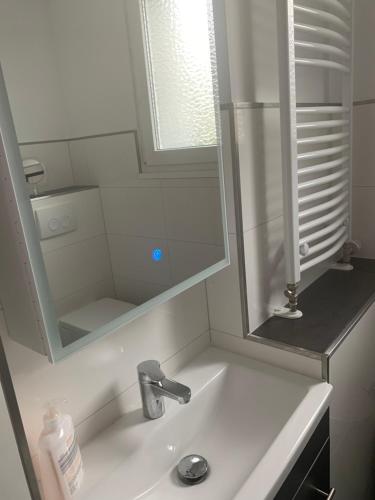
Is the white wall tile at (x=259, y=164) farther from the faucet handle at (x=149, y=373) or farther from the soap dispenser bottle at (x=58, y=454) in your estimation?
the soap dispenser bottle at (x=58, y=454)

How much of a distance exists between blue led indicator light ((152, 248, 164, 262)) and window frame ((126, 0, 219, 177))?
6.9 inches

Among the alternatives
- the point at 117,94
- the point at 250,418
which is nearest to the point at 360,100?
the point at 117,94

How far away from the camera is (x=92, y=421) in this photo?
0.99 meters

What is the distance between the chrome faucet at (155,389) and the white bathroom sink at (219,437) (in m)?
0.03

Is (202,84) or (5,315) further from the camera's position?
(202,84)

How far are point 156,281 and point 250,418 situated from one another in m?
0.47

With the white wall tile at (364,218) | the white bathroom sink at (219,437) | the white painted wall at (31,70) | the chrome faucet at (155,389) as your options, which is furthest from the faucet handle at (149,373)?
the white wall tile at (364,218)

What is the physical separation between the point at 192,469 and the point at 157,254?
0.51 m

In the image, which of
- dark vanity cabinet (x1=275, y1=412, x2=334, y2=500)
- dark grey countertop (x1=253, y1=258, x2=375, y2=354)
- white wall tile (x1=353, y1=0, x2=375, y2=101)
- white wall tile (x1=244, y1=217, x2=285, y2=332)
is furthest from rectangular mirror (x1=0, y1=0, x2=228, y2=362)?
white wall tile (x1=353, y1=0, x2=375, y2=101)

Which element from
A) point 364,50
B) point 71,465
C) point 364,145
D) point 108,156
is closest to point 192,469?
point 71,465

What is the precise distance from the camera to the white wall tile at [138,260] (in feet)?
2.86

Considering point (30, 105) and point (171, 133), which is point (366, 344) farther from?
point (30, 105)

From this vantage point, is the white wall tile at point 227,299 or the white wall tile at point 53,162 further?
the white wall tile at point 227,299

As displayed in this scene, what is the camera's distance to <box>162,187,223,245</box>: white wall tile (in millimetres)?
1030
